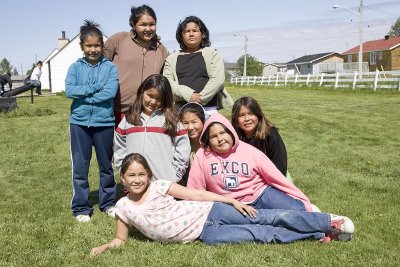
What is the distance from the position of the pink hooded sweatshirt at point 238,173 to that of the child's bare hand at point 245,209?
0.84ft

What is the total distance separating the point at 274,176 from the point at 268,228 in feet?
1.86

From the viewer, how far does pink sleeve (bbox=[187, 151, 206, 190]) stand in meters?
4.48

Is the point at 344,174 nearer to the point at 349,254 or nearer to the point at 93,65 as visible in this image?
the point at 349,254

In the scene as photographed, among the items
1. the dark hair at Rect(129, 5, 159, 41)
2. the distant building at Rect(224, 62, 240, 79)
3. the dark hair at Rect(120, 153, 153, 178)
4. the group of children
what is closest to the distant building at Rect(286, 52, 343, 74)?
the distant building at Rect(224, 62, 240, 79)

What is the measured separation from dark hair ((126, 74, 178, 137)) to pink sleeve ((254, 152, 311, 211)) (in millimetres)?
889

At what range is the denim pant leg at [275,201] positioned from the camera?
14.3 feet

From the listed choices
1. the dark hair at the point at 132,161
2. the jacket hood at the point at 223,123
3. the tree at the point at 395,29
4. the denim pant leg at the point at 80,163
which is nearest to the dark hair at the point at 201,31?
the jacket hood at the point at 223,123

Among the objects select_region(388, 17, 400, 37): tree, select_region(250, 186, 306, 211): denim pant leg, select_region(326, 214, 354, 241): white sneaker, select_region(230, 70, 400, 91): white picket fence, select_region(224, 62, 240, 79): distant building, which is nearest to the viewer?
select_region(326, 214, 354, 241): white sneaker

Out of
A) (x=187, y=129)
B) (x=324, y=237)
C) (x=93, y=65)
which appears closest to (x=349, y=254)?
(x=324, y=237)

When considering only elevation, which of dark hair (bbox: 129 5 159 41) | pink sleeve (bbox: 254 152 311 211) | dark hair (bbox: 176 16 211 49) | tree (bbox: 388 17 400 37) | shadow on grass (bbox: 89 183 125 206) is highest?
tree (bbox: 388 17 400 37)

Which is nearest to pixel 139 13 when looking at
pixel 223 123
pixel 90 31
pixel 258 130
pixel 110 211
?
pixel 90 31

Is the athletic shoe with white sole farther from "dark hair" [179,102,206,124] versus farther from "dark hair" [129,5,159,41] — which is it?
"dark hair" [129,5,159,41]

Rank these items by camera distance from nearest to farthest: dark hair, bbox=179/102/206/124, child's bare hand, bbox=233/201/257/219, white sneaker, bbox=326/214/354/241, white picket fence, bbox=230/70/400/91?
white sneaker, bbox=326/214/354/241 → child's bare hand, bbox=233/201/257/219 → dark hair, bbox=179/102/206/124 → white picket fence, bbox=230/70/400/91

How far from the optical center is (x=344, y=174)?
6.89 metres
